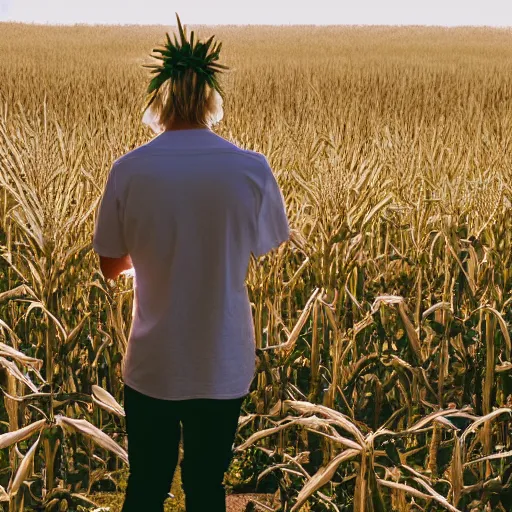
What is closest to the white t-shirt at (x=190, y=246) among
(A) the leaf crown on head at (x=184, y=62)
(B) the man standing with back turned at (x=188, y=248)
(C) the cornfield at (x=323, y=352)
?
(B) the man standing with back turned at (x=188, y=248)

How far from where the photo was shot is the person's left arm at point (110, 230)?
1741mm

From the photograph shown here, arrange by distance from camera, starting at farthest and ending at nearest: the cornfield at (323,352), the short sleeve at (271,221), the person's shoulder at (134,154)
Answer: the cornfield at (323,352)
the short sleeve at (271,221)
the person's shoulder at (134,154)

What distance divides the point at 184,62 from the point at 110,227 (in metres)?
0.38

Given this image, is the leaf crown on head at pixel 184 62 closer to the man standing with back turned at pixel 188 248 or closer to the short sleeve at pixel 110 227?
the man standing with back turned at pixel 188 248

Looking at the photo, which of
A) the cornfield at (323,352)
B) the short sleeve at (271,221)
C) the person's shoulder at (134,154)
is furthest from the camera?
the cornfield at (323,352)

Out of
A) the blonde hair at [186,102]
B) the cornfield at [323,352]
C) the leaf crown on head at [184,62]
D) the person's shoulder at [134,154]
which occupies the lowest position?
the cornfield at [323,352]

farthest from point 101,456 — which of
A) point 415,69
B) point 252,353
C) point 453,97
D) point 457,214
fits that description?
point 415,69

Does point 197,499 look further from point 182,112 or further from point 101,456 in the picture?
point 101,456

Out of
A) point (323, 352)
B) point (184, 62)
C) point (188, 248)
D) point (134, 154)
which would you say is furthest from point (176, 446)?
point (323, 352)

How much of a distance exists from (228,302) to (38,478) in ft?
3.96

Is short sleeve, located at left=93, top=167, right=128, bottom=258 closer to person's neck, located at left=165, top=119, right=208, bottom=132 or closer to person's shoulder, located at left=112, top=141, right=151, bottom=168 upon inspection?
person's shoulder, located at left=112, top=141, right=151, bottom=168

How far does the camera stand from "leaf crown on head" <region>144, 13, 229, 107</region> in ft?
5.83

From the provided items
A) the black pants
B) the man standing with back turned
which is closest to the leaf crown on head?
the man standing with back turned

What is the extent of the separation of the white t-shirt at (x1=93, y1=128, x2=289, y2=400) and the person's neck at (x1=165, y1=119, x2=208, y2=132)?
23mm
